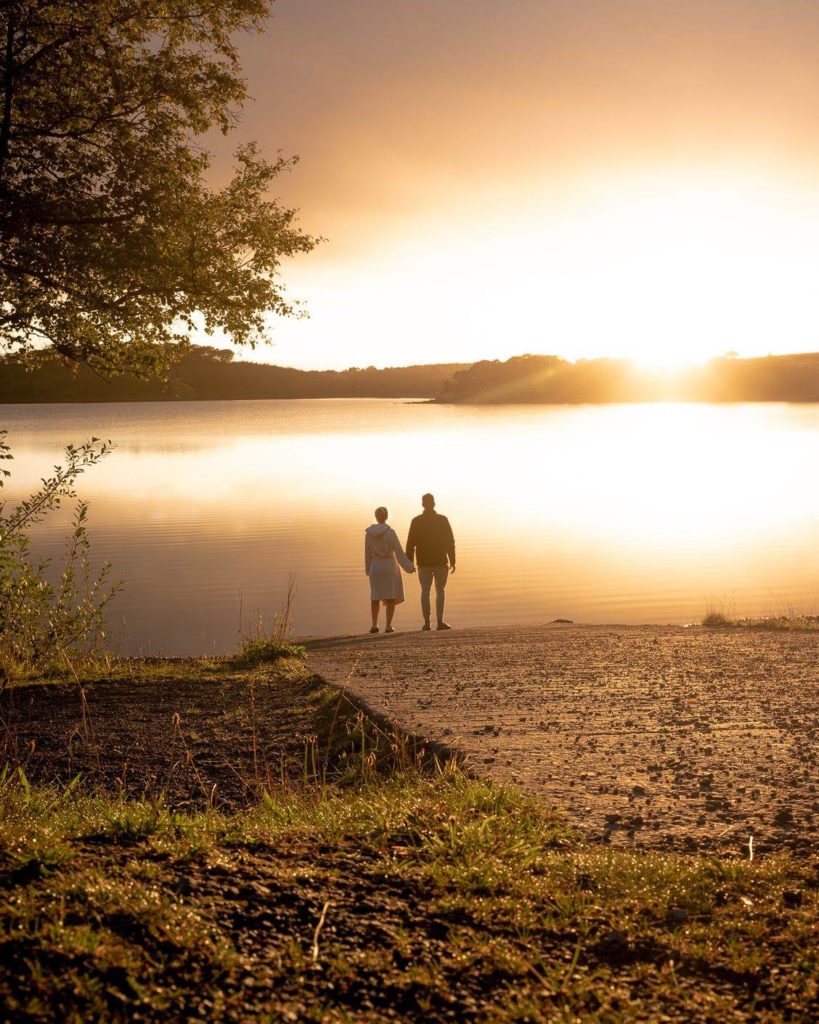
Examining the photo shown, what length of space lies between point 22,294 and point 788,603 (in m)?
16.2

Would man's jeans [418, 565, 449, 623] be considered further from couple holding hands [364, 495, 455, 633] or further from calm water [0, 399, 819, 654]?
calm water [0, 399, 819, 654]

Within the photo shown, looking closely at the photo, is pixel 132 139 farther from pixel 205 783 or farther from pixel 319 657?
pixel 205 783

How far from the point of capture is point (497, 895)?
4082mm

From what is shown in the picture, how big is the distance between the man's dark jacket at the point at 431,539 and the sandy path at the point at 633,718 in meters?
2.14

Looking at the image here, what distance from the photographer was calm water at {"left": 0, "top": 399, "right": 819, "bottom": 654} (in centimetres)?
2117

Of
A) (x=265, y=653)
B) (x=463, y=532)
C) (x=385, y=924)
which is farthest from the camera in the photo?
(x=463, y=532)

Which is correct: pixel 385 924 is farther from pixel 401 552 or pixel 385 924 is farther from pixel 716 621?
pixel 716 621

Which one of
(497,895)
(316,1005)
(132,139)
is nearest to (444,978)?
(316,1005)

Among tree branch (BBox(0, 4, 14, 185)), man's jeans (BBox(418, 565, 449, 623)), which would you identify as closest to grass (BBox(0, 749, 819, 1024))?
tree branch (BBox(0, 4, 14, 185))

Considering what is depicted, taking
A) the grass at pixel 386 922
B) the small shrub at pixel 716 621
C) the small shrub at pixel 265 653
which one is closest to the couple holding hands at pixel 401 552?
the small shrub at pixel 265 653

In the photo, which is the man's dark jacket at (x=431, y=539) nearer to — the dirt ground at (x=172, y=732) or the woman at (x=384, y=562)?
the woman at (x=384, y=562)

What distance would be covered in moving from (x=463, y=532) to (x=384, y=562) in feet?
59.8

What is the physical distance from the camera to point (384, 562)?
1554 centimetres

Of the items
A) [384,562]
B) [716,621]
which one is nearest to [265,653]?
[384,562]
